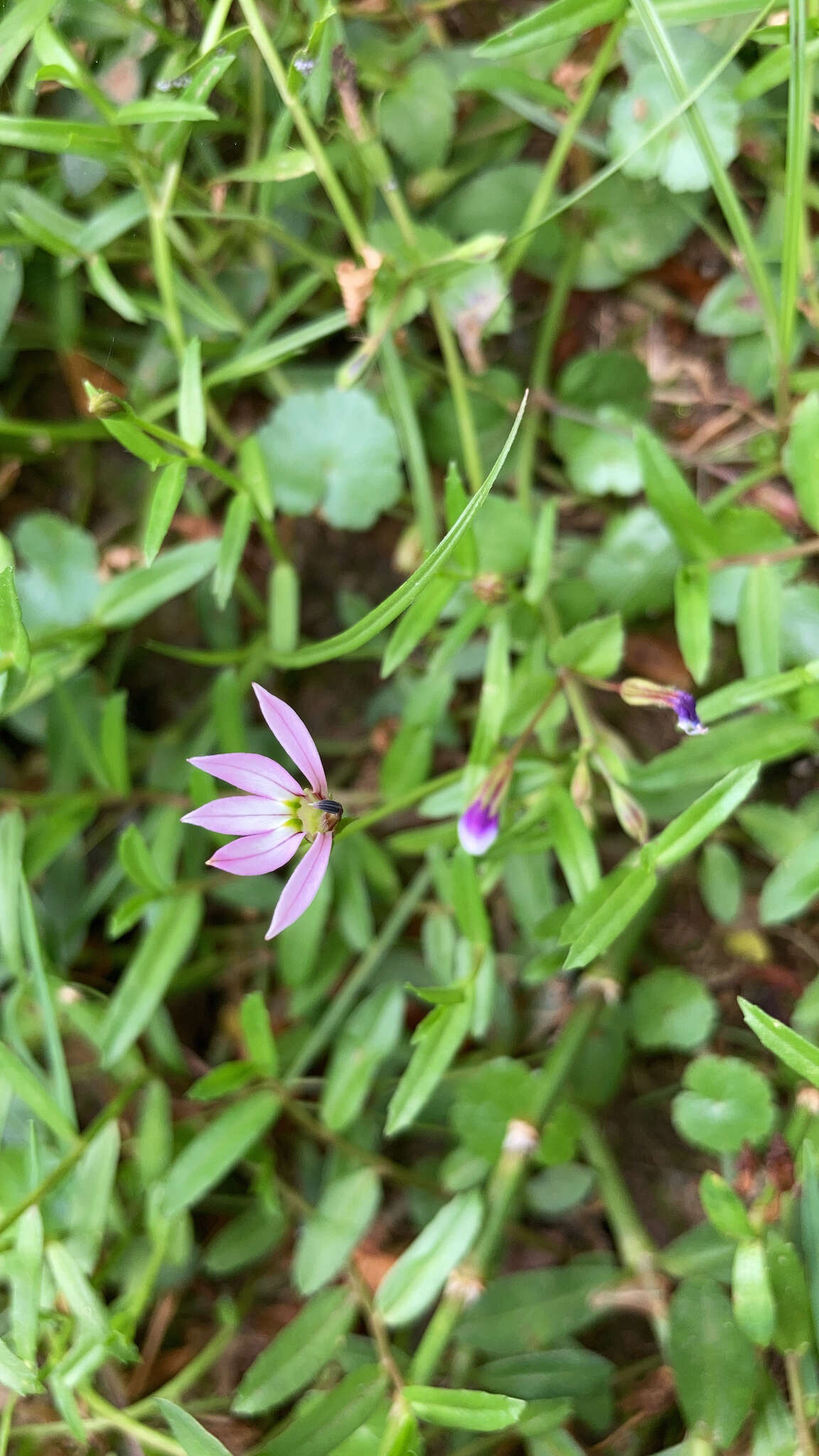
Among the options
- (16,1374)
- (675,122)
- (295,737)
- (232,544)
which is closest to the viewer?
(295,737)

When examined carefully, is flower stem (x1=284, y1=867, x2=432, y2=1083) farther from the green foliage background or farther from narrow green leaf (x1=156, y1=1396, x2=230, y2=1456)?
narrow green leaf (x1=156, y1=1396, x2=230, y2=1456)

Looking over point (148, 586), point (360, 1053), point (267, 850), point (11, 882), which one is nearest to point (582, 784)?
point (267, 850)

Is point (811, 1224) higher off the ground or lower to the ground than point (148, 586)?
lower

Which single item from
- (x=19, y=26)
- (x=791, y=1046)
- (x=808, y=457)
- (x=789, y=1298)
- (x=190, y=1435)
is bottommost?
(x=789, y=1298)

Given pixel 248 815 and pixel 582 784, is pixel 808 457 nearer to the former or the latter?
pixel 582 784

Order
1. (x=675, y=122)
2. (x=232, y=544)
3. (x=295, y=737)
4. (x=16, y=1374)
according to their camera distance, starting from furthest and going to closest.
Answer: (x=675, y=122)
(x=232, y=544)
(x=16, y=1374)
(x=295, y=737)

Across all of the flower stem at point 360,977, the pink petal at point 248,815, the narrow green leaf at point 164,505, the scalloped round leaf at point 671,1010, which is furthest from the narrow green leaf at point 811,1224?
the narrow green leaf at point 164,505

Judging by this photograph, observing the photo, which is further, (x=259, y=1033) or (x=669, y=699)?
(x=259, y=1033)

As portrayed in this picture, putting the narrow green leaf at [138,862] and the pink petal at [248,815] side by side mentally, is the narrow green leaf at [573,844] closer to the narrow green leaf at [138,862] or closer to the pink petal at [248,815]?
the pink petal at [248,815]
